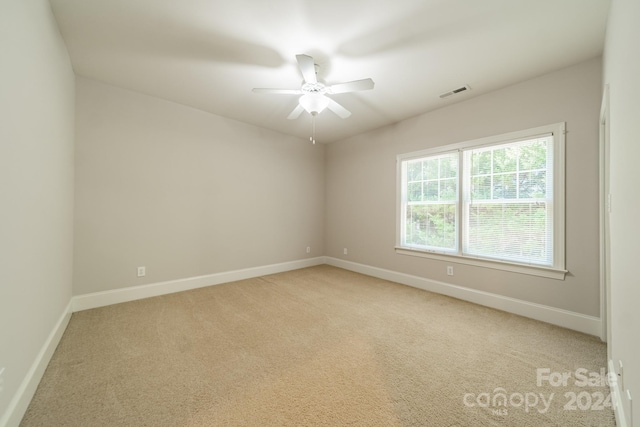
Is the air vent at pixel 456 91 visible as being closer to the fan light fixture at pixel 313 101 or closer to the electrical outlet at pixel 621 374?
the fan light fixture at pixel 313 101

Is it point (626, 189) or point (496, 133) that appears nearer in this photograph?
point (626, 189)

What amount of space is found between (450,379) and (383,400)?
562 millimetres

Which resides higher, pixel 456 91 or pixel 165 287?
pixel 456 91

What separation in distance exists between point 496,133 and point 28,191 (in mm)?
4373

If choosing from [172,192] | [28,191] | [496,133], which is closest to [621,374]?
[496,133]

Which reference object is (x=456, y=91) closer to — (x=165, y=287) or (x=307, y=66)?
(x=307, y=66)

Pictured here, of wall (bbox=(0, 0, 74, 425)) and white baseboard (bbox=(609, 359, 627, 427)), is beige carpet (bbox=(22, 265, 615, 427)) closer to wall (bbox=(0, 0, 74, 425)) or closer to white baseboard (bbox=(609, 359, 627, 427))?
white baseboard (bbox=(609, 359, 627, 427))

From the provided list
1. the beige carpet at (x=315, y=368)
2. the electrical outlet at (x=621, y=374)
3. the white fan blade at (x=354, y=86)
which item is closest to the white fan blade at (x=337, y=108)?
the white fan blade at (x=354, y=86)

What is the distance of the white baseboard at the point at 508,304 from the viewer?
234 cm

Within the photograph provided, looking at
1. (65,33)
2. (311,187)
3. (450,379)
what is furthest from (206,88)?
(450,379)

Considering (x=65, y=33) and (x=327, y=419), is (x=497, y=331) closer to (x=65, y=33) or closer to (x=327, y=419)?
(x=327, y=419)

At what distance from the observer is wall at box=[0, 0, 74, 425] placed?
1228mm

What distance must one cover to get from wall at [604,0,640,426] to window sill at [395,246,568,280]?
4.12 feet

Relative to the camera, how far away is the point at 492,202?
2996mm
